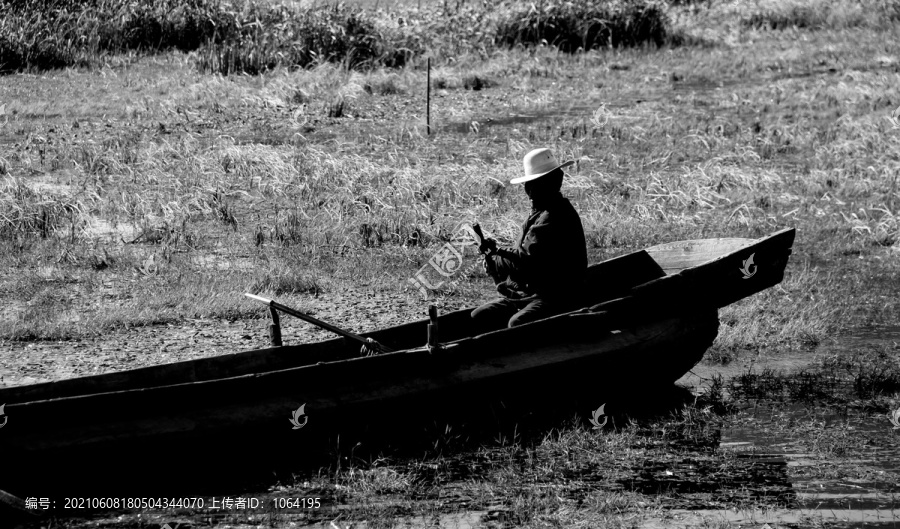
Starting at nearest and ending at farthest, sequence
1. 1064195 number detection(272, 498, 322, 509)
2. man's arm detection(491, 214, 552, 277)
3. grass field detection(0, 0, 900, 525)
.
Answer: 1. 1064195 number detection(272, 498, 322, 509)
2. man's arm detection(491, 214, 552, 277)
3. grass field detection(0, 0, 900, 525)

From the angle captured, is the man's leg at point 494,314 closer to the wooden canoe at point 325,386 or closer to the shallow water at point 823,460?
the wooden canoe at point 325,386

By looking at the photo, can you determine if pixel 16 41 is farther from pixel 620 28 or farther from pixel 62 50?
pixel 620 28

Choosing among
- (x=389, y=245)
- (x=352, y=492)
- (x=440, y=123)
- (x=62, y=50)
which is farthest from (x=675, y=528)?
(x=62, y=50)

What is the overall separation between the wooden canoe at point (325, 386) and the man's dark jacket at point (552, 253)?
0.34 meters

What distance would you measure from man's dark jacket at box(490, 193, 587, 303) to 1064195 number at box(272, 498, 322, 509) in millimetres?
2286

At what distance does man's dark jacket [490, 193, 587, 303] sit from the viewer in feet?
26.6

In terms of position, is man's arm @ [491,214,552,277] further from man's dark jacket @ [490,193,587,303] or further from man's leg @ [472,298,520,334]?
man's leg @ [472,298,520,334]

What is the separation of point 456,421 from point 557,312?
4.05ft

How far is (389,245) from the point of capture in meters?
12.1

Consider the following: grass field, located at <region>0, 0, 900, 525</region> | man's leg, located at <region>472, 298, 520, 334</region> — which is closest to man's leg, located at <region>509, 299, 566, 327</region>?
man's leg, located at <region>472, 298, 520, 334</region>

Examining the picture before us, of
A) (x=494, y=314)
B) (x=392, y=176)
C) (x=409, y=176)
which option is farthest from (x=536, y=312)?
(x=392, y=176)

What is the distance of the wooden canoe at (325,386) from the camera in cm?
667

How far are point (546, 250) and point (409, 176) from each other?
5731 mm

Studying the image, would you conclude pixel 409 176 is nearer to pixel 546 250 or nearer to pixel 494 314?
pixel 494 314
